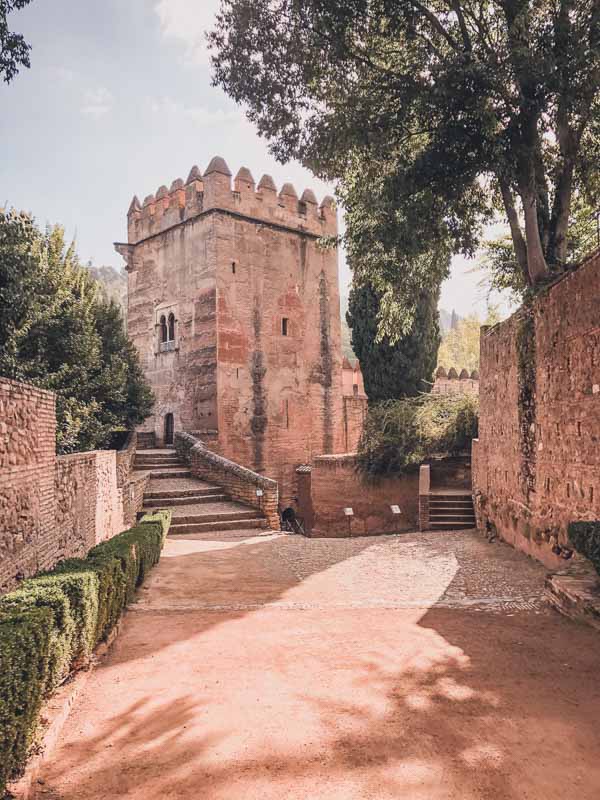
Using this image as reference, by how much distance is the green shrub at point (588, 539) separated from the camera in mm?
5609

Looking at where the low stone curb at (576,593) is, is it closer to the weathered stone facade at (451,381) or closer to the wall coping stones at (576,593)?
the wall coping stones at (576,593)

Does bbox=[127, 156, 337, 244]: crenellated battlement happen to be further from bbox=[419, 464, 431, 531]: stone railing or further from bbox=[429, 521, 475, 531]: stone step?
bbox=[429, 521, 475, 531]: stone step

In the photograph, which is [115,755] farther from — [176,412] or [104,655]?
[176,412]

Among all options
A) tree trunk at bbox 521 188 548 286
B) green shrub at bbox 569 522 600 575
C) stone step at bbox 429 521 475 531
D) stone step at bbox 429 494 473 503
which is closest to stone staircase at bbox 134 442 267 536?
stone step at bbox 429 521 475 531

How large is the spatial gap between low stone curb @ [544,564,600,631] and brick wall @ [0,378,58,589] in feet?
19.2

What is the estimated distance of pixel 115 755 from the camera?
11.0 ft

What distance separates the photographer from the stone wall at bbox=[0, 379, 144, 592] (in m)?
5.84

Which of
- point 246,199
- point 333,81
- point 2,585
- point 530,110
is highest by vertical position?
point 246,199

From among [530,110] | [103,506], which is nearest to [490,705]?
[103,506]

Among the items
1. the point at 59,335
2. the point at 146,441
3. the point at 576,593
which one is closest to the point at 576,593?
the point at 576,593

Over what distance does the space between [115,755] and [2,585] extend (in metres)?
2.86

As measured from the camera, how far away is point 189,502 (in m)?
16.3

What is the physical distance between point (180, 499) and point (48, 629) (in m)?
12.6

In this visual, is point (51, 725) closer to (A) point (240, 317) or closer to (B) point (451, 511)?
(B) point (451, 511)
